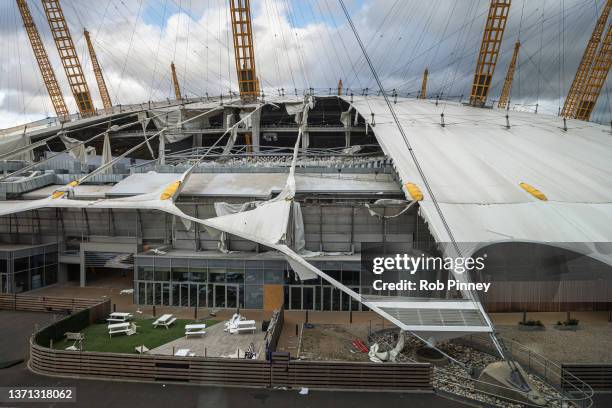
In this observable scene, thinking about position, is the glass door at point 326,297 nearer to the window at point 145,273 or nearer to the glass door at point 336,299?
the glass door at point 336,299

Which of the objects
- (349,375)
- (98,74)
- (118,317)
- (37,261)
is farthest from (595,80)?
(98,74)

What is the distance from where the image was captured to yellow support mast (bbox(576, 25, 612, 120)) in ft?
152

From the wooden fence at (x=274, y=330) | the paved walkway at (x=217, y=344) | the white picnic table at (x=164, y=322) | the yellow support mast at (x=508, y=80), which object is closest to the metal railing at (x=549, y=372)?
the wooden fence at (x=274, y=330)

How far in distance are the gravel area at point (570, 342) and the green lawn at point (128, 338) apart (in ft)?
45.9

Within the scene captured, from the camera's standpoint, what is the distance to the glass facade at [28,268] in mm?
23984

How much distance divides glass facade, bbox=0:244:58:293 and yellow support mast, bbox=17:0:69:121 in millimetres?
31916

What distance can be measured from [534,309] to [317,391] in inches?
527

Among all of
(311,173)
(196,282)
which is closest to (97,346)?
(196,282)

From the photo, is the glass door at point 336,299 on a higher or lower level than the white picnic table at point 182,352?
lower

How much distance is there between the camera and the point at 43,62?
58.2 metres

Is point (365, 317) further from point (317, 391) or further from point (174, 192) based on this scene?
point (174, 192)

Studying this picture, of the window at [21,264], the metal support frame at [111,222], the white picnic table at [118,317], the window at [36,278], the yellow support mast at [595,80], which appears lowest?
the window at [36,278]

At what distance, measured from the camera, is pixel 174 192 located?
902 inches

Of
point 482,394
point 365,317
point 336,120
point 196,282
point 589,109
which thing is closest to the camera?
point 482,394
